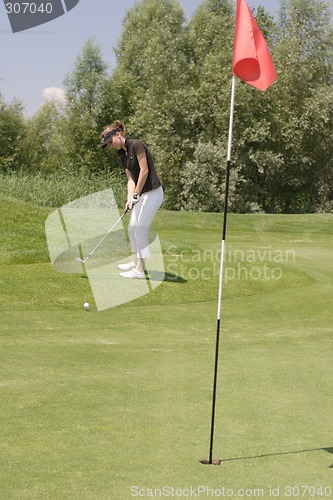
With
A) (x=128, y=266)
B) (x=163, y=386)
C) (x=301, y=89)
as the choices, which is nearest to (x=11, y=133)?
(x=301, y=89)

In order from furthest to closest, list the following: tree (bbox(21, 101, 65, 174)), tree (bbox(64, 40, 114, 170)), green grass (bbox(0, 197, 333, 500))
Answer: tree (bbox(21, 101, 65, 174)) → tree (bbox(64, 40, 114, 170)) → green grass (bbox(0, 197, 333, 500))

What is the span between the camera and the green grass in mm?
3654

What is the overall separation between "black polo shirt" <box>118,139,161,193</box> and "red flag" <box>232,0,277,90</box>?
17.1 feet

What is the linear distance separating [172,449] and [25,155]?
1949 inches

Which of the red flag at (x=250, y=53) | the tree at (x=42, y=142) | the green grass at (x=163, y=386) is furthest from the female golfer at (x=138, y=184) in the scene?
the tree at (x=42, y=142)

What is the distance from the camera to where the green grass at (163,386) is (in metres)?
3.65

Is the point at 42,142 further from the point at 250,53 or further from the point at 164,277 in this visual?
the point at 250,53

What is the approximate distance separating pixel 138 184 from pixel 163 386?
5.21 meters

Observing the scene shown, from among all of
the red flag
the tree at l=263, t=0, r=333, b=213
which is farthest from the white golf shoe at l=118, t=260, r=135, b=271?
the tree at l=263, t=0, r=333, b=213

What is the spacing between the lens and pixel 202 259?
13.1m

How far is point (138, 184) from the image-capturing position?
403 inches

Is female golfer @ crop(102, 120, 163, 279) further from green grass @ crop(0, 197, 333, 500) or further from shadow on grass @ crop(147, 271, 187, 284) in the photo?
→ green grass @ crop(0, 197, 333, 500)

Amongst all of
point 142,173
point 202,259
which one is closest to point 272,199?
point 202,259

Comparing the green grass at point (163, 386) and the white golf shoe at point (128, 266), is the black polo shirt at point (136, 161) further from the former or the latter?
the green grass at point (163, 386)
